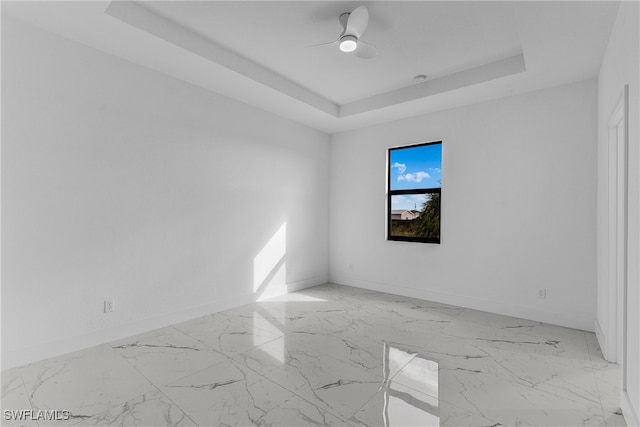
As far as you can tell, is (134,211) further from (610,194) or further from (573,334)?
(573,334)

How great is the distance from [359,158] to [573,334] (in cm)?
345

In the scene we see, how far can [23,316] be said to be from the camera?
2625 mm

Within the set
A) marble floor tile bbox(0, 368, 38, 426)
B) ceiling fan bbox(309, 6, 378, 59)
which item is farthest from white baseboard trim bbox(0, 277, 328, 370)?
ceiling fan bbox(309, 6, 378, 59)

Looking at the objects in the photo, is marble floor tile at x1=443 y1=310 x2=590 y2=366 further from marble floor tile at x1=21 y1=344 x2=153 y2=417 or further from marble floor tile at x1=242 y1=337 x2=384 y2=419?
marble floor tile at x1=21 y1=344 x2=153 y2=417

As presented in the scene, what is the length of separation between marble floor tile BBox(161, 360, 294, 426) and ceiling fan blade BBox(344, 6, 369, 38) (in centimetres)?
272

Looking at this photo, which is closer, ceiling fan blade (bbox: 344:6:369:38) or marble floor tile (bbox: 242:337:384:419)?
marble floor tile (bbox: 242:337:384:419)

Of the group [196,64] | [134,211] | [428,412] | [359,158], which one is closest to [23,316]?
[134,211]

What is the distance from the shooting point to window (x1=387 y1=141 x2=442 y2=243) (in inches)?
181

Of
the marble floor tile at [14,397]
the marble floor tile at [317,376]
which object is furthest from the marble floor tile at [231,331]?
the marble floor tile at [14,397]

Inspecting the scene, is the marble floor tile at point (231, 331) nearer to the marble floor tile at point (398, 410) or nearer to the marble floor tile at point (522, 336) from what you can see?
the marble floor tile at point (398, 410)

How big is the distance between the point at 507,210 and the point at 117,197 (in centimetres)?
420

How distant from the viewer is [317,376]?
2.47 meters

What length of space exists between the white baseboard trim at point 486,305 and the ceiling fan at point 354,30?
3.15 meters

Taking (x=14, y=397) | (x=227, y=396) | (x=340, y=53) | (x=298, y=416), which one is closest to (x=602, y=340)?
(x=298, y=416)
